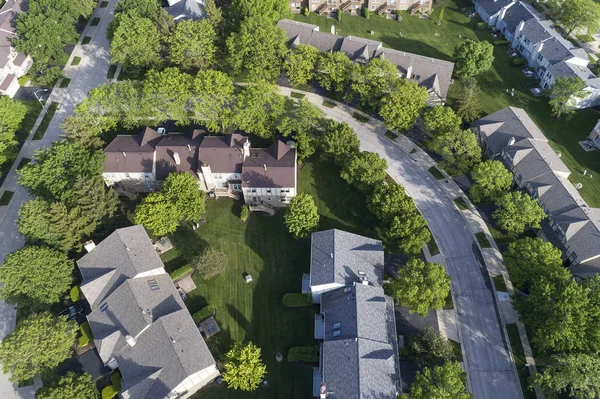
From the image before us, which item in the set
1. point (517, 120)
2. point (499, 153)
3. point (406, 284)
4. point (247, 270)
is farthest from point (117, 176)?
point (517, 120)

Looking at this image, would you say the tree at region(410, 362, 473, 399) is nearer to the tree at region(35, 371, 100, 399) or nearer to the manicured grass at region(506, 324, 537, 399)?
the manicured grass at region(506, 324, 537, 399)

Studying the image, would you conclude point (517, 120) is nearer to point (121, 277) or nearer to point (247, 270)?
point (247, 270)

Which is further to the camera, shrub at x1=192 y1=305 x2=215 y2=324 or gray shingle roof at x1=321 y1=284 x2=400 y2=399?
shrub at x1=192 y1=305 x2=215 y2=324

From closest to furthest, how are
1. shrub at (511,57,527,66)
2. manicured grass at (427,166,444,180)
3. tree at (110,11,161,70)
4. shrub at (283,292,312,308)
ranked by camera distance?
1. shrub at (283,292,312,308)
2. manicured grass at (427,166,444,180)
3. tree at (110,11,161,70)
4. shrub at (511,57,527,66)

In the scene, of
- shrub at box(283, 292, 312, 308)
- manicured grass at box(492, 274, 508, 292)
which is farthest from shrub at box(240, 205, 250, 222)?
manicured grass at box(492, 274, 508, 292)

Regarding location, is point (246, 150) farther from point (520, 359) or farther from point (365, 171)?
point (520, 359)

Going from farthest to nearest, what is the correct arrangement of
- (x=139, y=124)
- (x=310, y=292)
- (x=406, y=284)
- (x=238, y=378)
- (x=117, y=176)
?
(x=139, y=124), (x=117, y=176), (x=310, y=292), (x=406, y=284), (x=238, y=378)

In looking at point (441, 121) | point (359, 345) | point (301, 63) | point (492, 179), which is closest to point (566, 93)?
point (441, 121)
